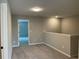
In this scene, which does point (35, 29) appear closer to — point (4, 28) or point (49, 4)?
point (49, 4)

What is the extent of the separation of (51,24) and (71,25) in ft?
5.49

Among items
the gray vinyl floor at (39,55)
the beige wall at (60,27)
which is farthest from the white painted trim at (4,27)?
the beige wall at (60,27)

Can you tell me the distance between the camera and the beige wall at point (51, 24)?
827 cm

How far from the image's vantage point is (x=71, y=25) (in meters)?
7.69

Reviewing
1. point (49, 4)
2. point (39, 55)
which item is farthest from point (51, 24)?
point (49, 4)

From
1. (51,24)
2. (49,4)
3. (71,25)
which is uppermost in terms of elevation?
(49,4)

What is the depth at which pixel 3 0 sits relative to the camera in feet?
7.35

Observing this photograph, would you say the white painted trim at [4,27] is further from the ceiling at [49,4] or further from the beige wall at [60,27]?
the beige wall at [60,27]

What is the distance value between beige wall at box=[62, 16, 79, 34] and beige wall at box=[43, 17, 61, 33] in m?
0.44

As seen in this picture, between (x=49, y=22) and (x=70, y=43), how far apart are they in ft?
13.4

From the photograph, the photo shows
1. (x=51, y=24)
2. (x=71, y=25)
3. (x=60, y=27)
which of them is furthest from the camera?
(x=60, y=27)

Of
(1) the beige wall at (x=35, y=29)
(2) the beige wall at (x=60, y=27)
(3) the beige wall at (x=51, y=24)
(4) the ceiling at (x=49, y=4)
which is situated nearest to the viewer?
(4) the ceiling at (x=49, y=4)

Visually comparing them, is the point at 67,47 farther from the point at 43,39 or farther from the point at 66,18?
the point at 66,18

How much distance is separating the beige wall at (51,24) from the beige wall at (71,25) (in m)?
0.44
